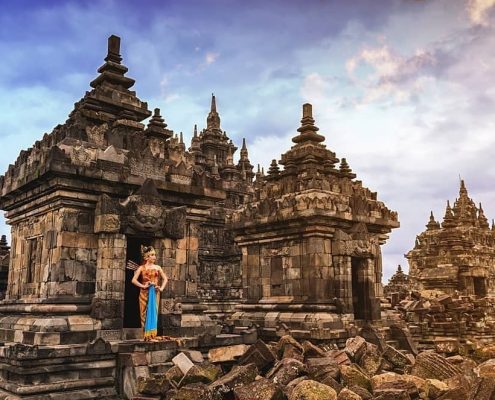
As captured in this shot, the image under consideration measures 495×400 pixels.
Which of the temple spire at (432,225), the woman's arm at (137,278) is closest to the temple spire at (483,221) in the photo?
the temple spire at (432,225)

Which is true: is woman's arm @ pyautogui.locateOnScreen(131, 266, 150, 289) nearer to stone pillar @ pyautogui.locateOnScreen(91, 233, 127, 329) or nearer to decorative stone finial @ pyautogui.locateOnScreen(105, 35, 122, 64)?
stone pillar @ pyautogui.locateOnScreen(91, 233, 127, 329)

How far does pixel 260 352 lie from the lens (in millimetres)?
8766

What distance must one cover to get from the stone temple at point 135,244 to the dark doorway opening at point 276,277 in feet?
0.09

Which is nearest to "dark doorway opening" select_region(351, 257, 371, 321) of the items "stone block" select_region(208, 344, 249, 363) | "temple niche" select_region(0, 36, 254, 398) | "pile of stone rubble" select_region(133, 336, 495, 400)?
"pile of stone rubble" select_region(133, 336, 495, 400)

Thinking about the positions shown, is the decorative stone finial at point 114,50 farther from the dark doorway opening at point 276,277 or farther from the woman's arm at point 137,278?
the dark doorway opening at point 276,277

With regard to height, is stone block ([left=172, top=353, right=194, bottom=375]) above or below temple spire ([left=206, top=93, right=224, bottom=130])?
below

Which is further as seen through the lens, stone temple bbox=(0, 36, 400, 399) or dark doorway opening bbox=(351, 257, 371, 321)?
dark doorway opening bbox=(351, 257, 371, 321)

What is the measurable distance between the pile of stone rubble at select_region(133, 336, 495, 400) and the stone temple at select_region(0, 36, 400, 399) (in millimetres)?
719

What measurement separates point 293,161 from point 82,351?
8162 millimetres

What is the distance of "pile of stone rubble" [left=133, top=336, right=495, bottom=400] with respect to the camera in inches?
276

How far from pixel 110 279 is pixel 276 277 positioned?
17.4 ft

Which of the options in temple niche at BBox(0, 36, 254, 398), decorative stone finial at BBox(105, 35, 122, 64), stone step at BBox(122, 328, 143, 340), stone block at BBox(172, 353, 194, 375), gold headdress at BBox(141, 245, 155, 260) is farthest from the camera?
decorative stone finial at BBox(105, 35, 122, 64)

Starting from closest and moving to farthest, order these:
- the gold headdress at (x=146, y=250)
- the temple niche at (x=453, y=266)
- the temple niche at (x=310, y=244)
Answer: the gold headdress at (x=146, y=250), the temple niche at (x=310, y=244), the temple niche at (x=453, y=266)

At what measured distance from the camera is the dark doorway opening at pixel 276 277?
13125mm
